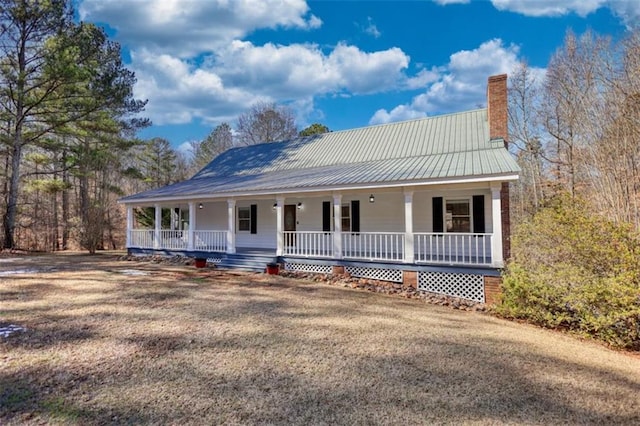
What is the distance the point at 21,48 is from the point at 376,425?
23.3 meters

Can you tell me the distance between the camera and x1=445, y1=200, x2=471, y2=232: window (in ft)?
36.8

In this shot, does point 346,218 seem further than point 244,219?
No

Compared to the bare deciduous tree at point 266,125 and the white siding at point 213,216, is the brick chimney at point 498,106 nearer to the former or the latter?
the white siding at point 213,216

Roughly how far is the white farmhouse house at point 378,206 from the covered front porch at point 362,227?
0.12 feet

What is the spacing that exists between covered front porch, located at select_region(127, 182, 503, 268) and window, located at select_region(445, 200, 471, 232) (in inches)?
1.2

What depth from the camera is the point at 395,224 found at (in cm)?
1242

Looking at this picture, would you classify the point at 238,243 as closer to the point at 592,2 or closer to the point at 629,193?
the point at 629,193

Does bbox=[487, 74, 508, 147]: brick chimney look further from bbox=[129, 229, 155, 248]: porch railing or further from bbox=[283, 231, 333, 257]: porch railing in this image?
bbox=[129, 229, 155, 248]: porch railing

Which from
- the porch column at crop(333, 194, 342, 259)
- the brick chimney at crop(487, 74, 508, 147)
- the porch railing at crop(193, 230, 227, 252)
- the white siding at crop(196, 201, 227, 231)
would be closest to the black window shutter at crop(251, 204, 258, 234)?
the porch railing at crop(193, 230, 227, 252)

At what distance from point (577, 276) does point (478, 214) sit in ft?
Result: 14.2

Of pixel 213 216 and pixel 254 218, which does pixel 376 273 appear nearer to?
pixel 254 218

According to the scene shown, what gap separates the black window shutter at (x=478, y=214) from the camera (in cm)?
1086

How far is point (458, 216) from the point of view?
1137 cm

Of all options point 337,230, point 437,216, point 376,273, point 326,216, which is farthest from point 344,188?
point 437,216
